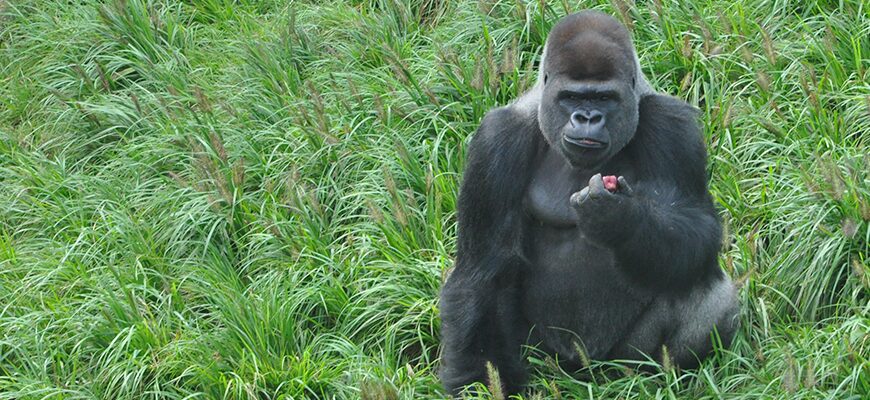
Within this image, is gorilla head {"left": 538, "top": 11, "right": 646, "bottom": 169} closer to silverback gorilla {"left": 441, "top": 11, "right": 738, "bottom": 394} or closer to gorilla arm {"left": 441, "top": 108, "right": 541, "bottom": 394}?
silverback gorilla {"left": 441, "top": 11, "right": 738, "bottom": 394}

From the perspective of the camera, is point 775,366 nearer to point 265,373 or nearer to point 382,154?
point 265,373

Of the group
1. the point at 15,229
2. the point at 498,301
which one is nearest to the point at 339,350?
the point at 498,301

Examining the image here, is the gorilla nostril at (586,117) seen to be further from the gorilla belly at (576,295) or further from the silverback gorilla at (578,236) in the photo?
the gorilla belly at (576,295)

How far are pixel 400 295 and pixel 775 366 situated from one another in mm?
1475

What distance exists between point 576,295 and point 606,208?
25.5 inches

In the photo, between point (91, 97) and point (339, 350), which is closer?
point (339, 350)

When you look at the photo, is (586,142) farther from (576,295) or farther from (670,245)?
(576,295)

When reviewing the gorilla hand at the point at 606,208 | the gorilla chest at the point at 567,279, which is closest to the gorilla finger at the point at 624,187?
the gorilla hand at the point at 606,208

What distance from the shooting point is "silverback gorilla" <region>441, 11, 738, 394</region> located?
14.3 ft

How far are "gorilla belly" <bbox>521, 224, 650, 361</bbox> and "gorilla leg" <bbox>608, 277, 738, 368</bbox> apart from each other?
52 mm

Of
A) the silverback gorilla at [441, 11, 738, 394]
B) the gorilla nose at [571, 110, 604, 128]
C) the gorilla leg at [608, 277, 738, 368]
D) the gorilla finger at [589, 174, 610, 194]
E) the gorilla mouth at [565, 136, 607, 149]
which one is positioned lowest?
the gorilla leg at [608, 277, 738, 368]

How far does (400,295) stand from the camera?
5.24 meters

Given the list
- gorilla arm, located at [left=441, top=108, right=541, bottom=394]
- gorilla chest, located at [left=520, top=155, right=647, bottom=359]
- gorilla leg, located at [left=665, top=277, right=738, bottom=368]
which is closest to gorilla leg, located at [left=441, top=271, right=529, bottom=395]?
gorilla arm, located at [left=441, top=108, right=541, bottom=394]

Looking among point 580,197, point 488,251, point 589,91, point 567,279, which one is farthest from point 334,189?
point 580,197
